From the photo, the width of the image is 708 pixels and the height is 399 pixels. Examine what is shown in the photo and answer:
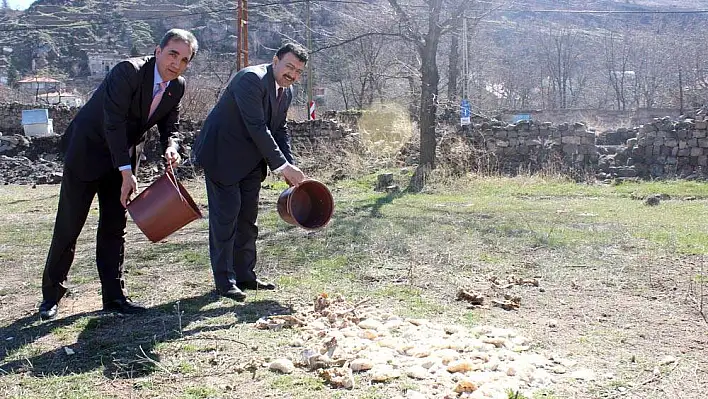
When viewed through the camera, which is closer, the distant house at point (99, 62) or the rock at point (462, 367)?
the rock at point (462, 367)

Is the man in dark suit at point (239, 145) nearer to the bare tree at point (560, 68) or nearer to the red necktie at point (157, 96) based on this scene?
the red necktie at point (157, 96)

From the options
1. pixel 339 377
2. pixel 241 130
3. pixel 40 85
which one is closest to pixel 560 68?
pixel 40 85

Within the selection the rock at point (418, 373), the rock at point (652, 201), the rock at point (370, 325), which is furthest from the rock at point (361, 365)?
the rock at point (652, 201)

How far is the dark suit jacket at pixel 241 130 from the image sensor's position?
4305mm

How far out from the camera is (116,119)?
385 cm

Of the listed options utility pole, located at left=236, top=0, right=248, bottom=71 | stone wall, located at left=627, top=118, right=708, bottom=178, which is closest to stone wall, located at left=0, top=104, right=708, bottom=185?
stone wall, located at left=627, top=118, right=708, bottom=178

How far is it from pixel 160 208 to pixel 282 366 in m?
1.32

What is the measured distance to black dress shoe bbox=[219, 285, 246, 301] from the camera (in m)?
4.43

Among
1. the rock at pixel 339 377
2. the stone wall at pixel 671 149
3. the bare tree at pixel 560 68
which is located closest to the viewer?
the rock at pixel 339 377

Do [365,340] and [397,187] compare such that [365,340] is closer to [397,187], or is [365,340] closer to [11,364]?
[11,364]

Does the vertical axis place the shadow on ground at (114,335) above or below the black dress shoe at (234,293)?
below

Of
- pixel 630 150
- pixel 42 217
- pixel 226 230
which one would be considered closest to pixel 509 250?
pixel 226 230

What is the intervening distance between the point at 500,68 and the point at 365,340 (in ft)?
150

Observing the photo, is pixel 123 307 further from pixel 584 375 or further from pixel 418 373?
pixel 584 375
